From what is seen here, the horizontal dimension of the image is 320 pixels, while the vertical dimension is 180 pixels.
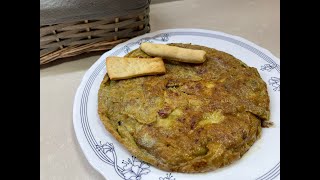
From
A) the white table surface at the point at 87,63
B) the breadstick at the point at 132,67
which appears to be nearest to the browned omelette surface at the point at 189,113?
the breadstick at the point at 132,67

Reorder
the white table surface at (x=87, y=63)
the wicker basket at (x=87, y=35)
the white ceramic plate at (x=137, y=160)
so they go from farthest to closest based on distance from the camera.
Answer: the wicker basket at (x=87, y=35) < the white table surface at (x=87, y=63) < the white ceramic plate at (x=137, y=160)

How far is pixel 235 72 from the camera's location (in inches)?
45.4

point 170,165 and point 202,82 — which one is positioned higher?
point 202,82

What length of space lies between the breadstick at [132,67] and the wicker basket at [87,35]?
0.22m

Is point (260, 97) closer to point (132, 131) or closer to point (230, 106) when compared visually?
point (230, 106)

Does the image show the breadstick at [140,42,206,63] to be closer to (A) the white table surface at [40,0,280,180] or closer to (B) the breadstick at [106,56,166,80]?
(B) the breadstick at [106,56,166,80]

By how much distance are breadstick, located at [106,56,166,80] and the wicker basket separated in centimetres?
22

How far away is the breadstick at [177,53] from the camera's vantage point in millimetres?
1164

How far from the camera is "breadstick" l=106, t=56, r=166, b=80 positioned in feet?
3.71

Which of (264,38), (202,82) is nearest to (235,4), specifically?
(264,38)

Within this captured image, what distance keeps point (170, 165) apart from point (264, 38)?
882mm

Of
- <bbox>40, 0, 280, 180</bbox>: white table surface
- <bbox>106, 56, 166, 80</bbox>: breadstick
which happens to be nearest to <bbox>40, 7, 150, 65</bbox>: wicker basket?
<bbox>40, 0, 280, 180</bbox>: white table surface

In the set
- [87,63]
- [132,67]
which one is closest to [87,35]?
[87,63]

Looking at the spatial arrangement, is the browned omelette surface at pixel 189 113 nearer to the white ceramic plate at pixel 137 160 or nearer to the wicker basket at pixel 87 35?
the white ceramic plate at pixel 137 160
